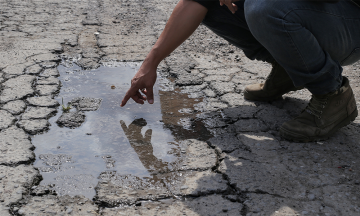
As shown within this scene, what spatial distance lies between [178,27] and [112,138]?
0.69 m

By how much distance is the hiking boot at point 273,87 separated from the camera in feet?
7.09

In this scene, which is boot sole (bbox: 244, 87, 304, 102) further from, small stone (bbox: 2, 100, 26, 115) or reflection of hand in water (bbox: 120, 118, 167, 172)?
small stone (bbox: 2, 100, 26, 115)

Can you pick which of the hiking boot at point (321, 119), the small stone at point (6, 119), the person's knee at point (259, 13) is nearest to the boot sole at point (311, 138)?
the hiking boot at point (321, 119)

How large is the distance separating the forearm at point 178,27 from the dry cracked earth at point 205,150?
50cm

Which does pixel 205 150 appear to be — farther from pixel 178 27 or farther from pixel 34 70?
pixel 34 70

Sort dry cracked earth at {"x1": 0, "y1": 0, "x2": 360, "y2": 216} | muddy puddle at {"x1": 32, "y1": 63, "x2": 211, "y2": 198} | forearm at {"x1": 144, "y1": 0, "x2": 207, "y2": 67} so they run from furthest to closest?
forearm at {"x1": 144, "y1": 0, "x2": 207, "y2": 67}, muddy puddle at {"x1": 32, "y1": 63, "x2": 211, "y2": 198}, dry cracked earth at {"x1": 0, "y1": 0, "x2": 360, "y2": 216}

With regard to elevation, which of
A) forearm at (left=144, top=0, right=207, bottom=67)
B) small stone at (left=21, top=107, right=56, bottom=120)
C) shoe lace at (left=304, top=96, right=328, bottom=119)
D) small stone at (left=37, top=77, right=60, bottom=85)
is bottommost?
small stone at (left=37, top=77, right=60, bottom=85)

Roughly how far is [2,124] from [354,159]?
6.15 feet

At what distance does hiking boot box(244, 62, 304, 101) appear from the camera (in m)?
2.16

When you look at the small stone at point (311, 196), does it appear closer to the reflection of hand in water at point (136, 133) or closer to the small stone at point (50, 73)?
the reflection of hand in water at point (136, 133)

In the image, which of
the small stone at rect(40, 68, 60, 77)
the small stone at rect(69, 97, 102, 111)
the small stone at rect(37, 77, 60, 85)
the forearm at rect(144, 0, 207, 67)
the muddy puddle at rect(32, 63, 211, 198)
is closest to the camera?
the muddy puddle at rect(32, 63, 211, 198)

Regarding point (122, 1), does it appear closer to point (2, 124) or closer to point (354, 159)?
point (2, 124)

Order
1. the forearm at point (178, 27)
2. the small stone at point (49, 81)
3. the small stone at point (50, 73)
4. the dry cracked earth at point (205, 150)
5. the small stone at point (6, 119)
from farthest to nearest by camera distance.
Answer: the small stone at point (50, 73), the small stone at point (49, 81), the small stone at point (6, 119), the forearm at point (178, 27), the dry cracked earth at point (205, 150)

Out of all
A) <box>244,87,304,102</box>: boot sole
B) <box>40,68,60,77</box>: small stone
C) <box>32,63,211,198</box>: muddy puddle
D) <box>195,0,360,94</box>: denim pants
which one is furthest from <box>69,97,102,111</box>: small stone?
<box>195,0,360,94</box>: denim pants
